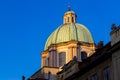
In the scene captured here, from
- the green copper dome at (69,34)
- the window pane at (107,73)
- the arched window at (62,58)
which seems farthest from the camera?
the green copper dome at (69,34)

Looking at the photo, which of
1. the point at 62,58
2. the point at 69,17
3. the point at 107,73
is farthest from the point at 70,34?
the point at 107,73

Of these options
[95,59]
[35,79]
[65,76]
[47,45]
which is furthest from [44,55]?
[95,59]

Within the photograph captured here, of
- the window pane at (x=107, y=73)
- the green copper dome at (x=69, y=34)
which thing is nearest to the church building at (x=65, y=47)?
the green copper dome at (x=69, y=34)

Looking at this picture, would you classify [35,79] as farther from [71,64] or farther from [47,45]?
[71,64]

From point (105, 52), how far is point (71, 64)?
1003 cm

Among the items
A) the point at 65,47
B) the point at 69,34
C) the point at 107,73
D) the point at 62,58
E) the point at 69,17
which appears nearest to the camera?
the point at 107,73

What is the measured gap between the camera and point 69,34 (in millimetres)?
84625

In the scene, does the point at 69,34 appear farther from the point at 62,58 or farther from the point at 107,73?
the point at 107,73

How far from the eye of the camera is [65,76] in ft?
171

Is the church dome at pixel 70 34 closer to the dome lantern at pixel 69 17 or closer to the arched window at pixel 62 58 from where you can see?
the dome lantern at pixel 69 17

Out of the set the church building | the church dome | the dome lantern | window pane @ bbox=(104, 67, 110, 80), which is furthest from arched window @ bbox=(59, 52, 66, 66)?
window pane @ bbox=(104, 67, 110, 80)

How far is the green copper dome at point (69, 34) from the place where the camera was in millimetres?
84188

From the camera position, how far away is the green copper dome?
8419 cm

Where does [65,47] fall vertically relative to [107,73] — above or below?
above
